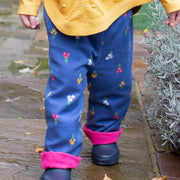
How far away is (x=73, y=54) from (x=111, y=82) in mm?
324

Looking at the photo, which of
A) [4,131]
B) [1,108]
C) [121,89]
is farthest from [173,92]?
[1,108]

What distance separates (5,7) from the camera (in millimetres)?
6156

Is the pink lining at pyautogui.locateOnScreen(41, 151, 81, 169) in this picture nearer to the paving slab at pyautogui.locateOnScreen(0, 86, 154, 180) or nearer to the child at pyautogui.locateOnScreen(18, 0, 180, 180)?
the child at pyautogui.locateOnScreen(18, 0, 180, 180)

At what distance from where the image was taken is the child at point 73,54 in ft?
5.23

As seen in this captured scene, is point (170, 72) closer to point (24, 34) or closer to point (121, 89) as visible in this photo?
point (121, 89)

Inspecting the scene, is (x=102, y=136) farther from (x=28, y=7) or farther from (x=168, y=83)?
(x=28, y=7)

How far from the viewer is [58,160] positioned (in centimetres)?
172

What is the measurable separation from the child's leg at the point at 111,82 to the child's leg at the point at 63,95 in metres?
0.14

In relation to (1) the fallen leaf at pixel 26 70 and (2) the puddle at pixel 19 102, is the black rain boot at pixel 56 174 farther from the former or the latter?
(1) the fallen leaf at pixel 26 70

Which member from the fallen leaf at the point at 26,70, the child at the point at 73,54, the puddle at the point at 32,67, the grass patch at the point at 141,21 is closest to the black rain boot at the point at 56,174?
the child at the point at 73,54

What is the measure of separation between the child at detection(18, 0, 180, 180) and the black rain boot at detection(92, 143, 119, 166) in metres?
0.27

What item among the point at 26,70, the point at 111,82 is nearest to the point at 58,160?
the point at 111,82

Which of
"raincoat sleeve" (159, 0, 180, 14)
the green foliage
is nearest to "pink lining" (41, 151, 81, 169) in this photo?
the green foliage

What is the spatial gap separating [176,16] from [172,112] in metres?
0.51
